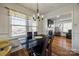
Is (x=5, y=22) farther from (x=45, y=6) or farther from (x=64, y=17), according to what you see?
(x=64, y=17)

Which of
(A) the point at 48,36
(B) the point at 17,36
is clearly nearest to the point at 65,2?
(A) the point at 48,36

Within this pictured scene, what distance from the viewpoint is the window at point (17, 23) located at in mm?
1200

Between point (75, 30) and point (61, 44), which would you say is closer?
point (75, 30)

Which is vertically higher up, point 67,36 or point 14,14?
point 14,14

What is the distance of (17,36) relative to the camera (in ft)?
4.03

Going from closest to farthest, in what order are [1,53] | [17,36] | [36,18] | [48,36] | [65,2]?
1. [1,53]
2. [65,2]
3. [17,36]
4. [36,18]
5. [48,36]

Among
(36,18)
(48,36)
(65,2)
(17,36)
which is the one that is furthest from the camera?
(48,36)

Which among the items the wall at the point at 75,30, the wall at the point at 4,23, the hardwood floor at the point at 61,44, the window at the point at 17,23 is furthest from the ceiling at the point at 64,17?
the wall at the point at 4,23

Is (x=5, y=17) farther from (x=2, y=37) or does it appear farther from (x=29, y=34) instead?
(x=29, y=34)

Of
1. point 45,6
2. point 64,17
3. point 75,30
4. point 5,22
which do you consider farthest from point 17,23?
point 75,30

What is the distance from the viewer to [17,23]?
1236mm

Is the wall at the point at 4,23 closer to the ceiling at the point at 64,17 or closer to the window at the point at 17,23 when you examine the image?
the window at the point at 17,23

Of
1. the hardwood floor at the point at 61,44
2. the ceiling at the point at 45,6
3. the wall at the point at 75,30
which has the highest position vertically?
the ceiling at the point at 45,6

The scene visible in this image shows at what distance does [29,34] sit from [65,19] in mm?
680
